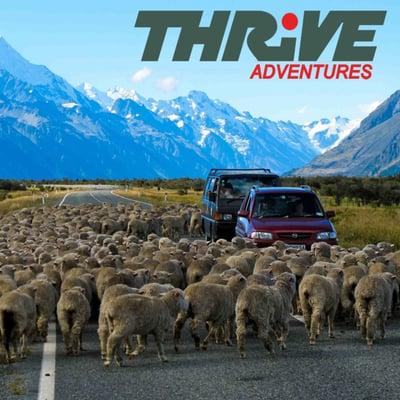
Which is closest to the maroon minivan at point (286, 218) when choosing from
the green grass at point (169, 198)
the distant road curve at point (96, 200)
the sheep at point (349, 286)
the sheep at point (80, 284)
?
the sheep at point (349, 286)

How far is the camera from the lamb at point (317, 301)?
36.1 feet

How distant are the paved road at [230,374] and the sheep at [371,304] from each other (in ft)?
0.68

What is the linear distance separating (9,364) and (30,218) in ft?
85.1

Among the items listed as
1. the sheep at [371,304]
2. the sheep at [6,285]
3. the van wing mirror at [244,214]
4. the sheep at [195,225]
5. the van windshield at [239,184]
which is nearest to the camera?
the sheep at [371,304]

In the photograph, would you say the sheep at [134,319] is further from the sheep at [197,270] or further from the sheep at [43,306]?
the sheep at [197,270]

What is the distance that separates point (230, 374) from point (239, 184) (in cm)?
1531

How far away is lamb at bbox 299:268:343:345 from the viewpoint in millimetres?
11016

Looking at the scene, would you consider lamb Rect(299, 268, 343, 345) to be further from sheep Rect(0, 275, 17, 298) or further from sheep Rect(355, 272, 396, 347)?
sheep Rect(0, 275, 17, 298)

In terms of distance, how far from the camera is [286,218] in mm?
18516

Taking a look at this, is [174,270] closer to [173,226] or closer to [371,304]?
[371,304]

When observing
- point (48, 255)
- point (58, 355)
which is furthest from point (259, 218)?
point (58, 355)

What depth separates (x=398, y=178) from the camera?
88.8 m

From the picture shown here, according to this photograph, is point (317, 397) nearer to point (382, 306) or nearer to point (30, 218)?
point (382, 306)

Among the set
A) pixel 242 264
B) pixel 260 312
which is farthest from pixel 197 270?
pixel 260 312
